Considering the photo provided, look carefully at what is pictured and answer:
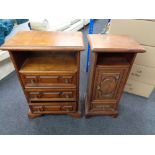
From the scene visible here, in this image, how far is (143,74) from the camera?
4.88 feet

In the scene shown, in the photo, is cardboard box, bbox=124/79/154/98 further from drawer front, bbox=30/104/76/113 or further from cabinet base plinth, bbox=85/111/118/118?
drawer front, bbox=30/104/76/113

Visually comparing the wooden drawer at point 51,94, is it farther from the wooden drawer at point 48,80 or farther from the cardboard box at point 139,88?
the cardboard box at point 139,88

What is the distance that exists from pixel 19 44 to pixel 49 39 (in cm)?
21

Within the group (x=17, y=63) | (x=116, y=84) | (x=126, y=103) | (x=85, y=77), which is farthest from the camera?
(x=85, y=77)

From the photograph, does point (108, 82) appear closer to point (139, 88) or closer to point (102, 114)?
point (102, 114)

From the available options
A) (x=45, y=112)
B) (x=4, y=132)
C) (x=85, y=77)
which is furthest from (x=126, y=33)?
(x=4, y=132)

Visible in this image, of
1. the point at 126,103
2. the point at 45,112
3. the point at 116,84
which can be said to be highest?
the point at 116,84

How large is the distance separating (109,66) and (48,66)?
1.61 ft

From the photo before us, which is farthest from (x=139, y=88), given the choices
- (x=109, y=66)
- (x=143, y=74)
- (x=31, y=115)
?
(x=31, y=115)

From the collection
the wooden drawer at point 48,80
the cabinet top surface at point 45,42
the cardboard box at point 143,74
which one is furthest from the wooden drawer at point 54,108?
the cardboard box at point 143,74

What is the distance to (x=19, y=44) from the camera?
868 mm

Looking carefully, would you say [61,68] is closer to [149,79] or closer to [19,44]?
[19,44]

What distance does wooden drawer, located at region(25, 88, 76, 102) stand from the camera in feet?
3.70

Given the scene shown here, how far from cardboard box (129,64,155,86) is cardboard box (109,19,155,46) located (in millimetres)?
282
